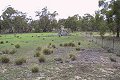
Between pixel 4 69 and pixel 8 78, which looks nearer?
pixel 8 78

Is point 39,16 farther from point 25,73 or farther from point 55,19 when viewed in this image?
point 25,73

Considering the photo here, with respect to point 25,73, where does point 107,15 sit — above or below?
above

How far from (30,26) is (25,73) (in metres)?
114

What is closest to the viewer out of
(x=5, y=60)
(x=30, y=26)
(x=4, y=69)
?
(x=4, y=69)

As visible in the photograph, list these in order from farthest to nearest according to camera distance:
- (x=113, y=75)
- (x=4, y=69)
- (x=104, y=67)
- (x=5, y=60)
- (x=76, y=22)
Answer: (x=76, y=22)
(x=5, y=60)
(x=104, y=67)
(x=4, y=69)
(x=113, y=75)

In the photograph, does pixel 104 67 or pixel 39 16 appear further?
pixel 39 16

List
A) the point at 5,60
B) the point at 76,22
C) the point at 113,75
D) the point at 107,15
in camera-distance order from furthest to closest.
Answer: the point at 76,22
the point at 107,15
the point at 5,60
the point at 113,75

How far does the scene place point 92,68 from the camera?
14.8 meters

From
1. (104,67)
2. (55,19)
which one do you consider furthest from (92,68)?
(55,19)

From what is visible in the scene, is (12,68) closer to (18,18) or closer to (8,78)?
(8,78)

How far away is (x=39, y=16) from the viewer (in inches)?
5000

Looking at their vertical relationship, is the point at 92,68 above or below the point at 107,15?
below

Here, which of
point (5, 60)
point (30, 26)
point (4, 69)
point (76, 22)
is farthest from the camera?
point (30, 26)

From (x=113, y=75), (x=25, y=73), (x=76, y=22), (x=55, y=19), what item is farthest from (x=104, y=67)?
(x=55, y=19)
